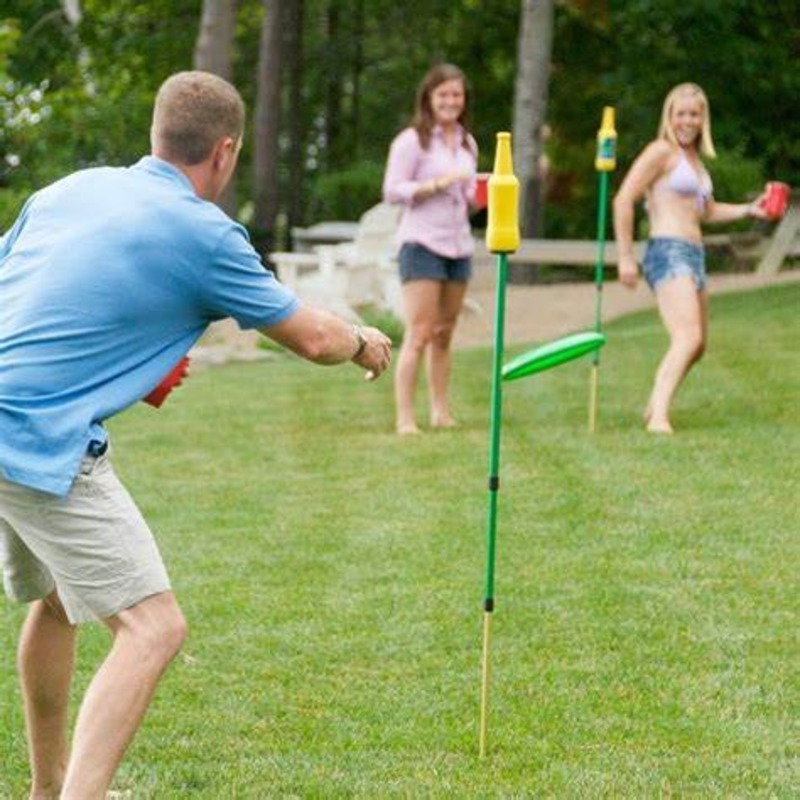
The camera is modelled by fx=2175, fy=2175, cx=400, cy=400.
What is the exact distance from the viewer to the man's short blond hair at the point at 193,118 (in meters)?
4.56

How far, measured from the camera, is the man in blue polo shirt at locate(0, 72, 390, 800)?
14.6ft

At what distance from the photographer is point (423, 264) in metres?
11.0

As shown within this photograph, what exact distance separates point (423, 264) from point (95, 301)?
6603mm

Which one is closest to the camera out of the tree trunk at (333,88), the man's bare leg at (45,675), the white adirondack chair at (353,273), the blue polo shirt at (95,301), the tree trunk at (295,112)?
the blue polo shirt at (95,301)

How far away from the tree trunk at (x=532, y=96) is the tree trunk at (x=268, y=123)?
3378 mm

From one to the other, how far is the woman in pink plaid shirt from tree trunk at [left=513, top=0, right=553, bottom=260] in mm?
12246

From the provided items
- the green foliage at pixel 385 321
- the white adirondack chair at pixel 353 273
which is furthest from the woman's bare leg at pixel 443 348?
the white adirondack chair at pixel 353 273

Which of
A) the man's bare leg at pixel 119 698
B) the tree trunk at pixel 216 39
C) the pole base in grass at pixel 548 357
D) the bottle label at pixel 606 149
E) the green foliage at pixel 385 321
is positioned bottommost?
the green foliage at pixel 385 321

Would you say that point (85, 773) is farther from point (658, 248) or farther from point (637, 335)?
point (637, 335)

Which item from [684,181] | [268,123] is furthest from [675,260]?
[268,123]

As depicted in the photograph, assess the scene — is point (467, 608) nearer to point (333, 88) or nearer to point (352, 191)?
point (352, 191)

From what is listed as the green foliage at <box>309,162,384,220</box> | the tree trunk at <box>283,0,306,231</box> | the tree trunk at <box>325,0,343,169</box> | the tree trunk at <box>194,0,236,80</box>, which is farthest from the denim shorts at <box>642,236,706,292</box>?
the tree trunk at <box>325,0,343,169</box>

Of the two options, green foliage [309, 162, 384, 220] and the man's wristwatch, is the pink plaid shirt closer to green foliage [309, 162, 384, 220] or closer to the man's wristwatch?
the man's wristwatch

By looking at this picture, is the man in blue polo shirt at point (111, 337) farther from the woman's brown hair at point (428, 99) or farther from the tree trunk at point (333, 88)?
the tree trunk at point (333, 88)
